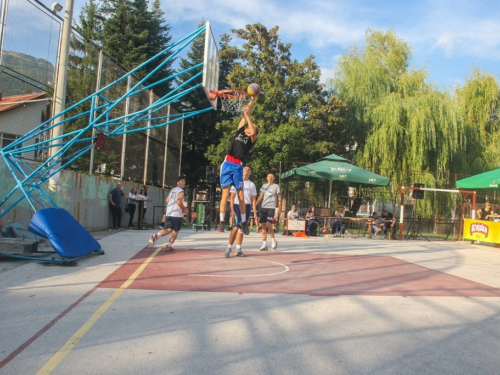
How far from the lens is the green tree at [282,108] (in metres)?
28.5

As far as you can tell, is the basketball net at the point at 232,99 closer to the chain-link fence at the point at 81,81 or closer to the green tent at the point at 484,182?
the chain-link fence at the point at 81,81

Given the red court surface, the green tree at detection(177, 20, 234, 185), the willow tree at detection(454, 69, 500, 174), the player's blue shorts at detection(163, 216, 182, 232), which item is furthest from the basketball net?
the green tree at detection(177, 20, 234, 185)

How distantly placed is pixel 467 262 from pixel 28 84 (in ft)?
38.2

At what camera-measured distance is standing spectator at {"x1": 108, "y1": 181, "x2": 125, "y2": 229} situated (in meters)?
16.9

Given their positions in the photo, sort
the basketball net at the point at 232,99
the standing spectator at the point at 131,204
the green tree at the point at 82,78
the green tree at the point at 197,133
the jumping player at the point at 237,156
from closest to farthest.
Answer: the jumping player at the point at 237,156 → the basketball net at the point at 232,99 → the green tree at the point at 82,78 → the standing spectator at the point at 131,204 → the green tree at the point at 197,133

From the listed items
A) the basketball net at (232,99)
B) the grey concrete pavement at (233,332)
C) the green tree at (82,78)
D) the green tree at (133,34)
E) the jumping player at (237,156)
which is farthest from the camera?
the green tree at (133,34)

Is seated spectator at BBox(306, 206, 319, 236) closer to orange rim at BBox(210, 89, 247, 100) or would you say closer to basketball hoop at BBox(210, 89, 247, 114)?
basketball hoop at BBox(210, 89, 247, 114)

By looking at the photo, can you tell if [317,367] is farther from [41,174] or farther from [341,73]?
[341,73]

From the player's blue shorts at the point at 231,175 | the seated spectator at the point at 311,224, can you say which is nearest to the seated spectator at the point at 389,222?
the seated spectator at the point at 311,224

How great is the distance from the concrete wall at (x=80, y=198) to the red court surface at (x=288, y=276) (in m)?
3.35

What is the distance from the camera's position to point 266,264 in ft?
28.8

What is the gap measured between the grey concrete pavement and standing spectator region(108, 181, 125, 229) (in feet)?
33.7

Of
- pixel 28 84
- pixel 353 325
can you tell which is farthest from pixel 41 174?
pixel 353 325

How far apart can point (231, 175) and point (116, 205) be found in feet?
30.1
